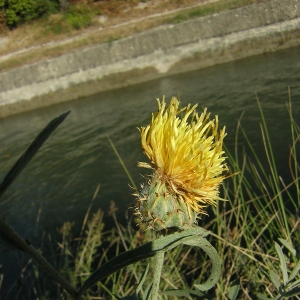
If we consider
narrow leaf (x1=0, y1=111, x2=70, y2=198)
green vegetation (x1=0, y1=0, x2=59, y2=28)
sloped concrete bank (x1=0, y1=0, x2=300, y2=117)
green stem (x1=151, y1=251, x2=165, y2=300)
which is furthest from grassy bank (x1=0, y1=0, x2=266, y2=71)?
narrow leaf (x1=0, y1=111, x2=70, y2=198)

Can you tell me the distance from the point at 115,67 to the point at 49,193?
930cm

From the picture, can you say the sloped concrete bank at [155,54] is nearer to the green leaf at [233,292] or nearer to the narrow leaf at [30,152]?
the green leaf at [233,292]

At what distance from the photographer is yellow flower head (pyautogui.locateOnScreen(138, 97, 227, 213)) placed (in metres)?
1.10

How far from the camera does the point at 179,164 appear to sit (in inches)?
44.1

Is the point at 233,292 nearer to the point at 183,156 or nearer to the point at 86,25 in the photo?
the point at 183,156

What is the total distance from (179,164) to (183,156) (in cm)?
3

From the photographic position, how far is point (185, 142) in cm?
110

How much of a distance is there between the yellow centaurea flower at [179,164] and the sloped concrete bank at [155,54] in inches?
591

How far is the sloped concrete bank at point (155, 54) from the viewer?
15.5 m

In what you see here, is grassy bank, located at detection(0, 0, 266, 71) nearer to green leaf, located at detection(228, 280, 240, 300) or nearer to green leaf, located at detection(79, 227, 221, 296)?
green leaf, located at detection(228, 280, 240, 300)

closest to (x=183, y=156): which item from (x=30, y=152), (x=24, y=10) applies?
(x=30, y=152)

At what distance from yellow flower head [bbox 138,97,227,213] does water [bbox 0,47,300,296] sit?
4.29 m

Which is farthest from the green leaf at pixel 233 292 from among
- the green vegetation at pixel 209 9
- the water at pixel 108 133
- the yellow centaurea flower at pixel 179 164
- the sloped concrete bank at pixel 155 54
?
the green vegetation at pixel 209 9

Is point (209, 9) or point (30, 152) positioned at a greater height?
point (30, 152)
